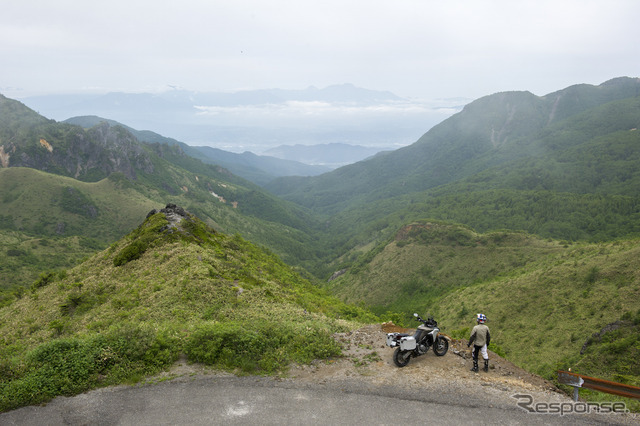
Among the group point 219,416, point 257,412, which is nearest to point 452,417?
point 257,412

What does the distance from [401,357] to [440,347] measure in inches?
89.9

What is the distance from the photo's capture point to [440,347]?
14.5 metres

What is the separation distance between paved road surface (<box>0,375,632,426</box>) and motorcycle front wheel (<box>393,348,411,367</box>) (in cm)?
181

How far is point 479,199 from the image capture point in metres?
172

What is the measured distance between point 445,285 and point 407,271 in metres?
12.4

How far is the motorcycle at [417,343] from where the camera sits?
43.3ft

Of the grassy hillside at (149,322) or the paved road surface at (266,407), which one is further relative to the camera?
the grassy hillside at (149,322)

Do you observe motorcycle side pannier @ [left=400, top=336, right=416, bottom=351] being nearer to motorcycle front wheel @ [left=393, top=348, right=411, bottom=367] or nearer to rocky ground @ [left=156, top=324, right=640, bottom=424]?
motorcycle front wheel @ [left=393, top=348, right=411, bottom=367]

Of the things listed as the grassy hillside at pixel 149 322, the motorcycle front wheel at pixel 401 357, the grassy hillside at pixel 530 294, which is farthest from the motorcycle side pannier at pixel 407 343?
the grassy hillside at pixel 530 294

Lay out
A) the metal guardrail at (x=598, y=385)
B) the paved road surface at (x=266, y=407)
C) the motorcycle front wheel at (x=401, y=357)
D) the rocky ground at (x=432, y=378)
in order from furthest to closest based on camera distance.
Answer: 1. the motorcycle front wheel at (x=401, y=357)
2. the rocky ground at (x=432, y=378)
3. the metal guardrail at (x=598, y=385)
4. the paved road surface at (x=266, y=407)

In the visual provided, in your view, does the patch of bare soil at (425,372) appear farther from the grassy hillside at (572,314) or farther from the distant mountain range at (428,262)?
the grassy hillside at (572,314)

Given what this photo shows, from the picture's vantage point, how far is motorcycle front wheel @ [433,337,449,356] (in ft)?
47.0

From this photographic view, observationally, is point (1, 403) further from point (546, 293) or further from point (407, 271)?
point (407, 271)

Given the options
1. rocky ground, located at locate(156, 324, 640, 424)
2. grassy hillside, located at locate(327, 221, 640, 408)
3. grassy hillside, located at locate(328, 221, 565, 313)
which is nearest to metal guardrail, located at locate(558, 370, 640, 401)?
rocky ground, located at locate(156, 324, 640, 424)
